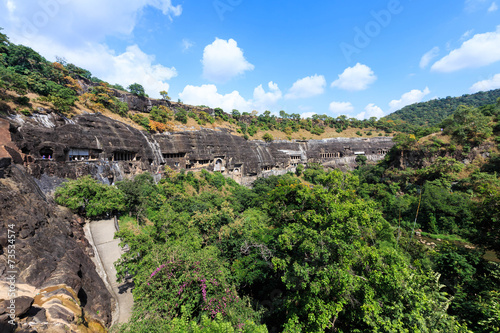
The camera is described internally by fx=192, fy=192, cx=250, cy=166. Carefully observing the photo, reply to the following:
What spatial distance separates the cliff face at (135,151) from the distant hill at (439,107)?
67.9m

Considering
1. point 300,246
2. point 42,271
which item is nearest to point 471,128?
point 300,246

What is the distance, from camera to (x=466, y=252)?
43.2 ft

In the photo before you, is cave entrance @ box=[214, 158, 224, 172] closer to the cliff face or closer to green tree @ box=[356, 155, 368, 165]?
the cliff face

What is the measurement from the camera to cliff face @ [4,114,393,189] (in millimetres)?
16469

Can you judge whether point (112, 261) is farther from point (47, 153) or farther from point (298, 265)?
point (47, 153)

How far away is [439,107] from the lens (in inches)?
4154

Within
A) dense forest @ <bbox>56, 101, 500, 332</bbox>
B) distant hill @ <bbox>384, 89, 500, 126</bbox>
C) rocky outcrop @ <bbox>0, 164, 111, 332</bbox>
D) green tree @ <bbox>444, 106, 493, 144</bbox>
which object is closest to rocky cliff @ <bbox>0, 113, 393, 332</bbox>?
rocky outcrop @ <bbox>0, 164, 111, 332</bbox>

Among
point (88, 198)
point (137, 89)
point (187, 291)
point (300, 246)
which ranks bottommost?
point (187, 291)

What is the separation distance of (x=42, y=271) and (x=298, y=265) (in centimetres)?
970

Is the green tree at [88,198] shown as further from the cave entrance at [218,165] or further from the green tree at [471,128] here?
the green tree at [471,128]

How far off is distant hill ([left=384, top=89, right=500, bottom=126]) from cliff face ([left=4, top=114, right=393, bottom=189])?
2675 inches

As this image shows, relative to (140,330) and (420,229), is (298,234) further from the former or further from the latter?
(420,229)

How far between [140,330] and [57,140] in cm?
2043

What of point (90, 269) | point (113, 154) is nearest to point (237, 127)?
point (113, 154)
